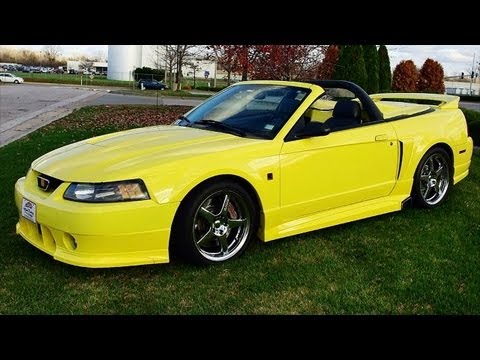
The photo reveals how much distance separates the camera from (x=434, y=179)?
18.0ft

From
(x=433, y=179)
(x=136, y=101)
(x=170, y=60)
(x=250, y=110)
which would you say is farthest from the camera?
(x=170, y=60)

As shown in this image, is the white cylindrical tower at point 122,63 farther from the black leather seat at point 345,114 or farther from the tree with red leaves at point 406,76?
the black leather seat at point 345,114

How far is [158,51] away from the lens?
46.2 meters

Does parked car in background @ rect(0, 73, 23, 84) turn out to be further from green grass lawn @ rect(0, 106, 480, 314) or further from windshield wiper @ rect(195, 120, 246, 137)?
windshield wiper @ rect(195, 120, 246, 137)

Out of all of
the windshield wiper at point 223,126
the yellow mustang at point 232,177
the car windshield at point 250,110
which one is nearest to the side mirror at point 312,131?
A: the yellow mustang at point 232,177

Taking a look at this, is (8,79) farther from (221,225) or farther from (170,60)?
(221,225)

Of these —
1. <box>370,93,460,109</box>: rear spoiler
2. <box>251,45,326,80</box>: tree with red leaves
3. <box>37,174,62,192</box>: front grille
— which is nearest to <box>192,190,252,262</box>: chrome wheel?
<box>37,174,62,192</box>: front grille

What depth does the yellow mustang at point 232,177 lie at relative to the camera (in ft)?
11.3

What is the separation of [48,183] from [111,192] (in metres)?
0.59

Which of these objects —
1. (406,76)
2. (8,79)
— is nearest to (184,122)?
(406,76)

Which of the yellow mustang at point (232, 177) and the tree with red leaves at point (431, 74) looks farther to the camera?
the tree with red leaves at point (431, 74)

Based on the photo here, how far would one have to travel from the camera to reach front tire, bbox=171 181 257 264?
11.9ft

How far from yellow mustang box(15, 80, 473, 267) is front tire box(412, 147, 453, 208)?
0.02 metres

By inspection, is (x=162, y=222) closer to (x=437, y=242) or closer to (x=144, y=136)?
(x=144, y=136)
